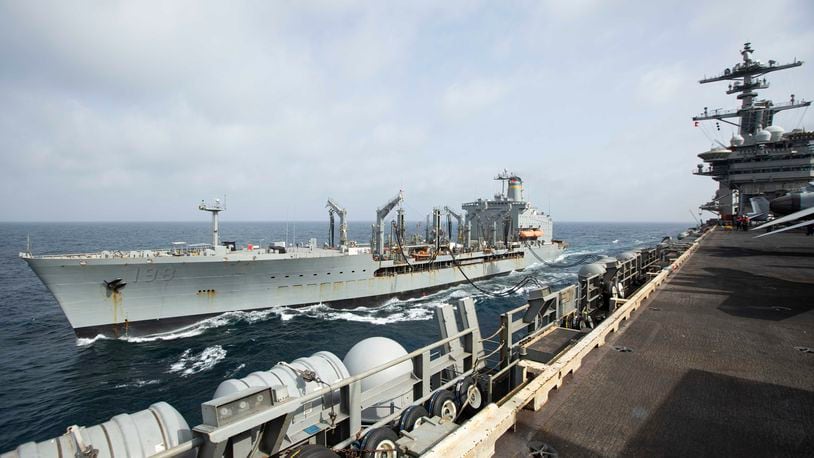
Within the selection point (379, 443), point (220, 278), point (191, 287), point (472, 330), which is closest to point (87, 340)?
point (191, 287)

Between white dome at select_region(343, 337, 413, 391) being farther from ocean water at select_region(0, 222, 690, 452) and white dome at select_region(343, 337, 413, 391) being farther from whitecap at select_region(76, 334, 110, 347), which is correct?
whitecap at select_region(76, 334, 110, 347)

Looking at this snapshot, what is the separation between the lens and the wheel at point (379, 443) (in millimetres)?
3965

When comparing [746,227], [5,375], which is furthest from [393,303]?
[746,227]

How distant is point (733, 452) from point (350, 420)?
414 centimetres

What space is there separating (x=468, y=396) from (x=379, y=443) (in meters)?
2.12

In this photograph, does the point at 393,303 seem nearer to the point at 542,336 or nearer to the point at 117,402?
the point at 117,402

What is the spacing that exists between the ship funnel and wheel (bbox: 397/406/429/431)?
44.5 metres

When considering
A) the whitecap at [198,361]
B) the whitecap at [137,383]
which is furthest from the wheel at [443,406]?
the whitecap at [137,383]

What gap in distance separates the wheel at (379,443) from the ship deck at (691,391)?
117cm

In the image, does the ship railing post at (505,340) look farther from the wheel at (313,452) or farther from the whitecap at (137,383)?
the whitecap at (137,383)

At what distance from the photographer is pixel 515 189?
155ft

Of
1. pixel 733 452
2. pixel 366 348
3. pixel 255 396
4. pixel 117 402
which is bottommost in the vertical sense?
pixel 117 402

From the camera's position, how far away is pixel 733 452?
3.90 metres

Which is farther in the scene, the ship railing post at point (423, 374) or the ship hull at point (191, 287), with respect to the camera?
the ship hull at point (191, 287)
